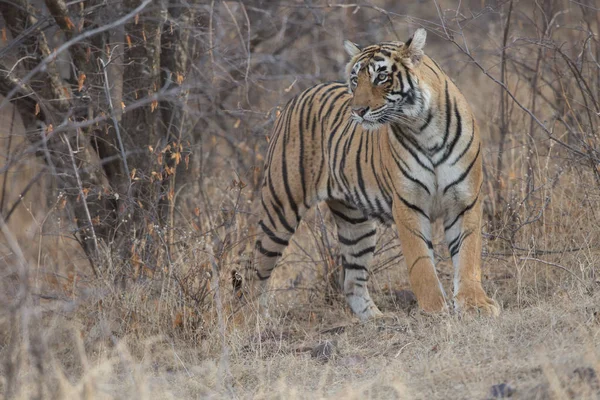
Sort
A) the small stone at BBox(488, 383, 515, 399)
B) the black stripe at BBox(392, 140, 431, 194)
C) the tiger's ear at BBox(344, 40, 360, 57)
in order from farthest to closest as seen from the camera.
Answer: the tiger's ear at BBox(344, 40, 360, 57) → the black stripe at BBox(392, 140, 431, 194) → the small stone at BBox(488, 383, 515, 399)

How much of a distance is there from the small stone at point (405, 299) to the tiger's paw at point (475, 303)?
1.10 meters

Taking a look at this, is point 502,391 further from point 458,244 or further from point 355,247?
point 355,247

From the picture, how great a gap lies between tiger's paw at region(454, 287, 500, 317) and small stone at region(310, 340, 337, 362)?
2.46 feet

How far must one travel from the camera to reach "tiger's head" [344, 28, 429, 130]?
17.4 feet

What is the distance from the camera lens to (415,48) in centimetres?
537

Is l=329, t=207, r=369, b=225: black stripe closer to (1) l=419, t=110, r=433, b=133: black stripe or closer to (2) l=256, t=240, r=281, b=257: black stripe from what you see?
(2) l=256, t=240, r=281, b=257: black stripe

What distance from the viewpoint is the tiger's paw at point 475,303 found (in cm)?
514

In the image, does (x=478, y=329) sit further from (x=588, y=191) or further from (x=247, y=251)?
(x=247, y=251)

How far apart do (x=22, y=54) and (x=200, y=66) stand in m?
1.42

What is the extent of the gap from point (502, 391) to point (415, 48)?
2.29m

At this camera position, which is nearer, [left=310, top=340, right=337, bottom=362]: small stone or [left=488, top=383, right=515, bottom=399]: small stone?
[left=488, top=383, right=515, bottom=399]: small stone

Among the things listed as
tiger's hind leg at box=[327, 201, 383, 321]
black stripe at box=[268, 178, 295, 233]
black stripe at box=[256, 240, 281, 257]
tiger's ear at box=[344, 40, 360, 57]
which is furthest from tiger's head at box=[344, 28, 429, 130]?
black stripe at box=[256, 240, 281, 257]

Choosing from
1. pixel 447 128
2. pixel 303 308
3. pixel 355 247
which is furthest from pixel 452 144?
pixel 303 308

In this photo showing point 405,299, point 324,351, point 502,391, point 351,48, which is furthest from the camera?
point 405,299
